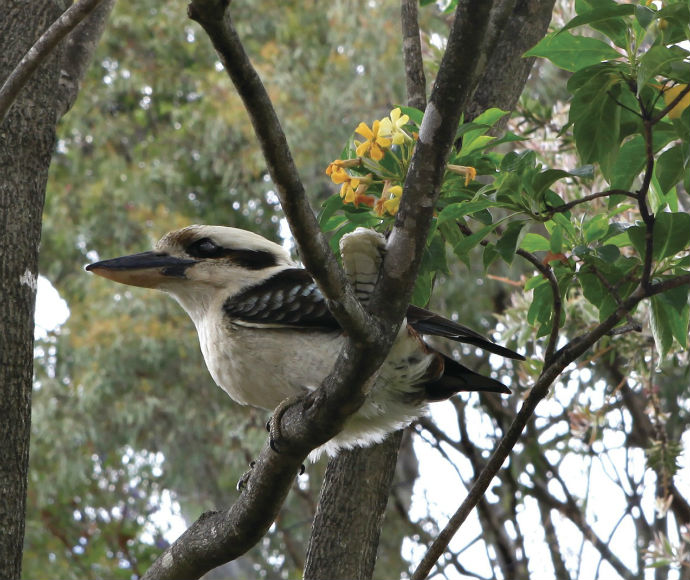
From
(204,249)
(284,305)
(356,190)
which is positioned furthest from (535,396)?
(204,249)

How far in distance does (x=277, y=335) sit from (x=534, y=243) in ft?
2.09

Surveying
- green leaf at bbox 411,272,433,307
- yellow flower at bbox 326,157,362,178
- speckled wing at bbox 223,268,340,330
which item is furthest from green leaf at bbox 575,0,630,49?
speckled wing at bbox 223,268,340,330

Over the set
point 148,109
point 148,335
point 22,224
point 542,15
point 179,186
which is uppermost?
point 148,109

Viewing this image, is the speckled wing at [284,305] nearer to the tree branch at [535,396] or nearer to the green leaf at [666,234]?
the tree branch at [535,396]

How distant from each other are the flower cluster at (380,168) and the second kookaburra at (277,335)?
40 cm

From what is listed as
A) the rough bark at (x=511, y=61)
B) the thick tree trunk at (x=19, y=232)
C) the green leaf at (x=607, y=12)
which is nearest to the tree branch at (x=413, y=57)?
the rough bark at (x=511, y=61)

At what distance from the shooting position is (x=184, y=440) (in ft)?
24.4

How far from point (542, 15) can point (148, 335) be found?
15.2 ft

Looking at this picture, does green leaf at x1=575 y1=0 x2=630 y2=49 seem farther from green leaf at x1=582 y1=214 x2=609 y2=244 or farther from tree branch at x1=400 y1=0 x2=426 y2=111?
tree branch at x1=400 y1=0 x2=426 y2=111

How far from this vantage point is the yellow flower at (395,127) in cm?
179

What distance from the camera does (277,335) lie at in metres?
2.28

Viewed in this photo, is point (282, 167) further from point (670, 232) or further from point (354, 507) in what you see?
point (354, 507)

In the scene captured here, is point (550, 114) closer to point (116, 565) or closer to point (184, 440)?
point (184, 440)

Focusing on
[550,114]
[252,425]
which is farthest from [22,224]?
[252,425]
